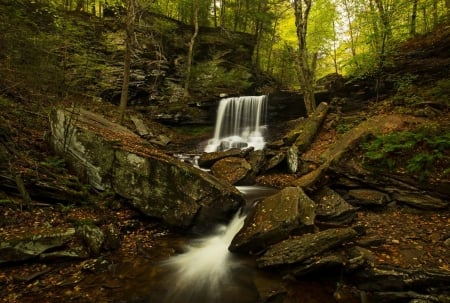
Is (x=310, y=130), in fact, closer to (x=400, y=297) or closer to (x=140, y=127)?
(x=400, y=297)

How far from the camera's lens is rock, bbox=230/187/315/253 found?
6.32m

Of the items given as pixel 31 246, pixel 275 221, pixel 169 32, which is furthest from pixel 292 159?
pixel 169 32

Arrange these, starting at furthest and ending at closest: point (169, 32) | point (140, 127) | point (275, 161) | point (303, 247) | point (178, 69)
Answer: point (178, 69) → point (169, 32) → point (140, 127) → point (275, 161) → point (303, 247)

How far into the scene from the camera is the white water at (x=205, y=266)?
5.61 m

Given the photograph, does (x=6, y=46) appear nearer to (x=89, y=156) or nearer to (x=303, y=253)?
(x=89, y=156)

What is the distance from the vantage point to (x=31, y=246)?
5617mm

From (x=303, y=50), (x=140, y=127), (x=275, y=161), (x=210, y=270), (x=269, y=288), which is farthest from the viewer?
(x=140, y=127)

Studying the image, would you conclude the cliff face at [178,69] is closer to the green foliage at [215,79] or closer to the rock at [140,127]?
the green foliage at [215,79]

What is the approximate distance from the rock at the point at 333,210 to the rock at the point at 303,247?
99 cm

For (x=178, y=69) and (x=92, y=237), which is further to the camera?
(x=178, y=69)

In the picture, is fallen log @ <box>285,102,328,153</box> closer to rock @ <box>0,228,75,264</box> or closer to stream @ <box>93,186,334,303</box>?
stream @ <box>93,186,334,303</box>

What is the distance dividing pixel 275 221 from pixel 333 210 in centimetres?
172

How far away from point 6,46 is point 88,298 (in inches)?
216

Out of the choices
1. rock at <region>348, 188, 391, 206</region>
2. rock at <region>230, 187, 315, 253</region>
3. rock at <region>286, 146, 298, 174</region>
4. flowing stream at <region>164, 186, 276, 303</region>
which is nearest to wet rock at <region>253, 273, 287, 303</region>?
flowing stream at <region>164, 186, 276, 303</region>
